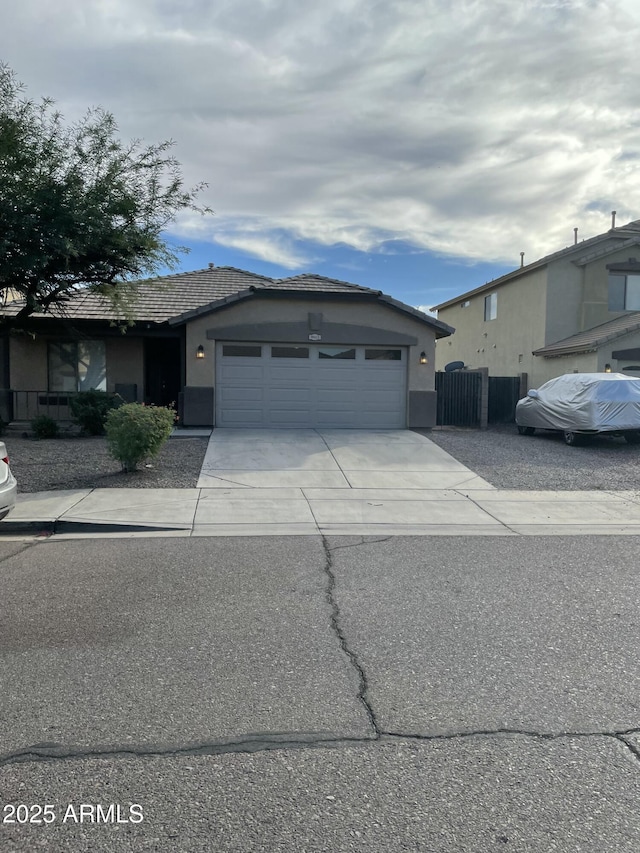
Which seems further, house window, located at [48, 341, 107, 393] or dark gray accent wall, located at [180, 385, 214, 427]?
house window, located at [48, 341, 107, 393]

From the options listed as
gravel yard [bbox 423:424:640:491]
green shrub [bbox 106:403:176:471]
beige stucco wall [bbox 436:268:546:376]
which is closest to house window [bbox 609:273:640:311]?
beige stucco wall [bbox 436:268:546:376]

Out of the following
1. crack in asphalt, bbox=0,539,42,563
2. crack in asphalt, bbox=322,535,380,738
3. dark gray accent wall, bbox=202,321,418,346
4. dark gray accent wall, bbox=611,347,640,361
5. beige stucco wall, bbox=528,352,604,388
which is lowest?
crack in asphalt, bbox=0,539,42,563

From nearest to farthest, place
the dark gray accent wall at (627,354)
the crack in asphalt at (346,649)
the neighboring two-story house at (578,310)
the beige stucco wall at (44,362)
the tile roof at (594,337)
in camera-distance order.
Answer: the crack in asphalt at (346,649) < the beige stucco wall at (44,362) < the tile roof at (594,337) < the dark gray accent wall at (627,354) < the neighboring two-story house at (578,310)

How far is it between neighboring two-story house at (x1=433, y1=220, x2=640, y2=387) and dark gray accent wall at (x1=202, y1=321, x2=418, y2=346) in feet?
24.0

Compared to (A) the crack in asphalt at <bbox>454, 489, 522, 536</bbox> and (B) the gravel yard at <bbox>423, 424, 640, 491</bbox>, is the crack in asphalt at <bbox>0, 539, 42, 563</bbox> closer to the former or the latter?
(A) the crack in asphalt at <bbox>454, 489, 522, 536</bbox>

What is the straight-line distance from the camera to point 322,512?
30.3ft

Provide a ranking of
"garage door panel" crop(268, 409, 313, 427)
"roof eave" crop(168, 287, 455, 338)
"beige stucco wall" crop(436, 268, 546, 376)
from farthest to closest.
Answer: "beige stucco wall" crop(436, 268, 546, 376) < "garage door panel" crop(268, 409, 313, 427) < "roof eave" crop(168, 287, 455, 338)

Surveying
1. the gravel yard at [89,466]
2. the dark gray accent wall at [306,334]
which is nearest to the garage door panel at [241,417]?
the dark gray accent wall at [306,334]

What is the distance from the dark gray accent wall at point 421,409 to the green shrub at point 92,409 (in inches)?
304

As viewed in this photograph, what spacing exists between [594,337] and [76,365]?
1622cm

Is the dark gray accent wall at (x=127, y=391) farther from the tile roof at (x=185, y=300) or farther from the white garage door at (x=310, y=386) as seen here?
the white garage door at (x=310, y=386)

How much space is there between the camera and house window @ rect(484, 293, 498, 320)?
28312 millimetres

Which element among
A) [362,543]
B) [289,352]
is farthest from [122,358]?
[362,543]

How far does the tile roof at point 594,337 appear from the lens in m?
20.5
